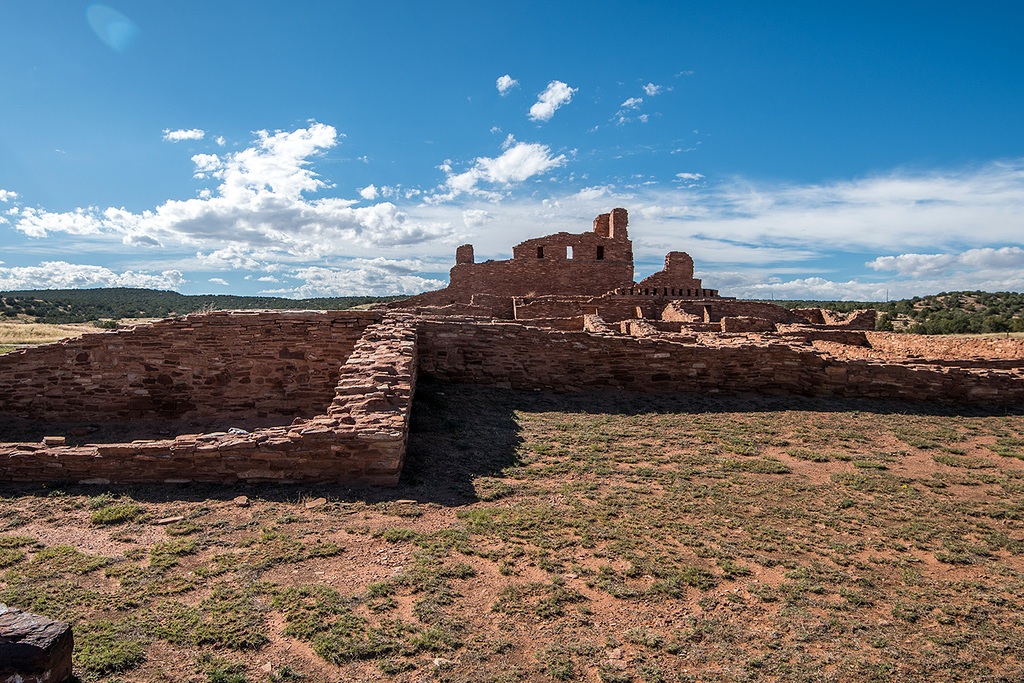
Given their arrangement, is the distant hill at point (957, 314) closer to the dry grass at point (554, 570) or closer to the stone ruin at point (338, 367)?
the stone ruin at point (338, 367)

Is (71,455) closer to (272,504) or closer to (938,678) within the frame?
(272,504)

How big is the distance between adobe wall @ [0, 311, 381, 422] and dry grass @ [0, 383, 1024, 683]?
482cm


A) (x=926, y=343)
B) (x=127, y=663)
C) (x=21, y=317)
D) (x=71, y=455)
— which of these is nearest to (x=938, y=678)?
(x=127, y=663)

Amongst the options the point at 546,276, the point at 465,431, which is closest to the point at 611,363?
the point at 465,431

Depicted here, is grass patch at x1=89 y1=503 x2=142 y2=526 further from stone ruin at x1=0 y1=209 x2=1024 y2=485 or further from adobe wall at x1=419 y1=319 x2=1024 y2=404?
adobe wall at x1=419 y1=319 x2=1024 y2=404

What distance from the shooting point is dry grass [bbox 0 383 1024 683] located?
2.86m

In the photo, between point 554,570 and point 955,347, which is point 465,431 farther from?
point 955,347

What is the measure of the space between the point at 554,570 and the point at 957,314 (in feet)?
146

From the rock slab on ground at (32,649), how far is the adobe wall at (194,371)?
7570 millimetres

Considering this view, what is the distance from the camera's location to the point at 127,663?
2.74 metres

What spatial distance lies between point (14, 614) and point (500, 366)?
7.52 meters

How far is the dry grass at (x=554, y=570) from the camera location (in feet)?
9.37

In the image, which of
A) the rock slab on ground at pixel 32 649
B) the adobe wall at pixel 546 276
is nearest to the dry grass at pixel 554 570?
the rock slab on ground at pixel 32 649

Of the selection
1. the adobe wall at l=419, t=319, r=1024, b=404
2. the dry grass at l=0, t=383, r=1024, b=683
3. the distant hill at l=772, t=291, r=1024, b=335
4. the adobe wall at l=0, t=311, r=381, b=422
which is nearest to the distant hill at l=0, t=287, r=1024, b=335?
the distant hill at l=772, t=291, r=1024, b=335
